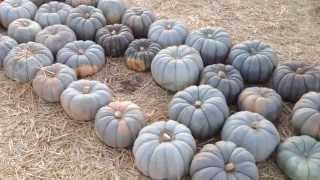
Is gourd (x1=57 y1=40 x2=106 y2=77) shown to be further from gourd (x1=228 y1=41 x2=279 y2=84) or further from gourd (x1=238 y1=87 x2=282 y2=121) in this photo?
gourd (x1=238 y1=87 x2=282 y2=121)

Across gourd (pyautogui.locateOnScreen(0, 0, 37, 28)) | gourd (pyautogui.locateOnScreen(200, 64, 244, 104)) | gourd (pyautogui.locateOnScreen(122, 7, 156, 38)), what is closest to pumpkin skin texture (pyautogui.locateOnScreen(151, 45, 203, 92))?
gourd (pyautogui.locateOnScreen(200, 64, 244, 104))

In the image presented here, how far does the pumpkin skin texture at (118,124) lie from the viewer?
14.3 ft

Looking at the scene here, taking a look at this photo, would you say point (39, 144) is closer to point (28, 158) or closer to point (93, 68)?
point (28, 158)

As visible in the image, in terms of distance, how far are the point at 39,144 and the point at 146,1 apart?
3.30 metres

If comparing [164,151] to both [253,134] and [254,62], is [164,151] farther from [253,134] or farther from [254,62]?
[254,62]

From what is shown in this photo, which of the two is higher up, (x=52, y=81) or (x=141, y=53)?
(x=141, y=53)

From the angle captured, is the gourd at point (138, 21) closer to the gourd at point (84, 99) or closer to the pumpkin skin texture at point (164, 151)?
the gourd at point (84, 99)

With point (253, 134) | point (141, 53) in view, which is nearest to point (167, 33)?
point (141, 53)

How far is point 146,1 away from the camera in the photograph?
23.1 feet

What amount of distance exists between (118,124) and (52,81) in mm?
1049

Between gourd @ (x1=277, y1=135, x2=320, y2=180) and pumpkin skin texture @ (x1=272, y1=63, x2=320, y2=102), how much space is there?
77 centimetres

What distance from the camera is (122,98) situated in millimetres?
5094

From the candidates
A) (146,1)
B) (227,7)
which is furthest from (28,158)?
(227,7)

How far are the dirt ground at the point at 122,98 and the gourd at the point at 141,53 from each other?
124 millimetres
